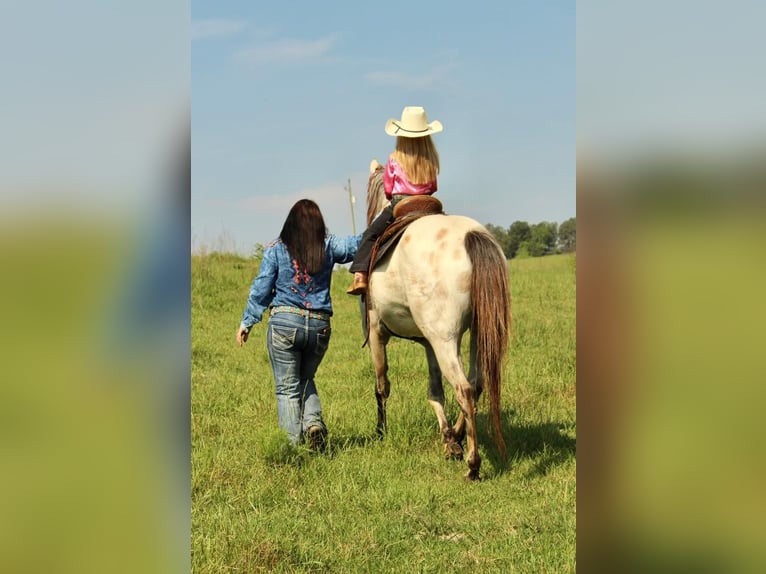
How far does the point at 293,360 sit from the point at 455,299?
4.82ft

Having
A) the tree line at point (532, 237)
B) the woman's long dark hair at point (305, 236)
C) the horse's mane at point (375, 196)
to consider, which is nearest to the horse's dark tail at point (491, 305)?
the woman's long dark hair at point (305, 236)

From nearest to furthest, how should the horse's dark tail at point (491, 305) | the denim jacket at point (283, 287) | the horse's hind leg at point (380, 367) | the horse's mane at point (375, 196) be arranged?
the horse's dark tail at point (491, 305) < the denim jacket at point (283, 287) < the horse's hind leg at point (380, 367) < the horse's mane at point (375, 196)

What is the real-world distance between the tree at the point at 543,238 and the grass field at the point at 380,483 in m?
50.0

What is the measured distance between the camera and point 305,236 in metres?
6.31

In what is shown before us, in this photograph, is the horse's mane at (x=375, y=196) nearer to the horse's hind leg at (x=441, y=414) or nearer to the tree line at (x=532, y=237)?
the horse's hind leg at (x=441, y=414)

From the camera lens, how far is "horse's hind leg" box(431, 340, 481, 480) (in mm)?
5594

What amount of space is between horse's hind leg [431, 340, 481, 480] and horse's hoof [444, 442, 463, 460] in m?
0.47

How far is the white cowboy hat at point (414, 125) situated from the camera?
252 inches

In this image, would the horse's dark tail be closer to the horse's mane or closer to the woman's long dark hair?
the woman's long dark hair

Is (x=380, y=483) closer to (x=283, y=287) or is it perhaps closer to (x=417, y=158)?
(x=283, y=287)

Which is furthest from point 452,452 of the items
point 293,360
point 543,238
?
point 543,238

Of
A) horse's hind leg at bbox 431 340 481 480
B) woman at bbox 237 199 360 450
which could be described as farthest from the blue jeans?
horse's hind leg at bbox 431 340 481 480
